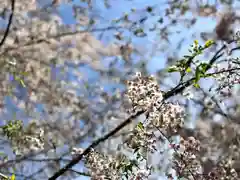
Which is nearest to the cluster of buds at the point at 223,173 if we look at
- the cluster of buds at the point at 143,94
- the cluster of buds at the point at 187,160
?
the cluster of buds at the point at 187,160

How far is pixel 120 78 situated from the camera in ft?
18.2

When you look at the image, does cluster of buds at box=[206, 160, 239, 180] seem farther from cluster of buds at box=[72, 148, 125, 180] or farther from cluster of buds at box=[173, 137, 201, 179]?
cluster of buds at box=[72, 148, 125, 180]

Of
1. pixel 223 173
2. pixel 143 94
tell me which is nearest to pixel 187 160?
pixel 223 173

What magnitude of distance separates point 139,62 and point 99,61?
108 cm

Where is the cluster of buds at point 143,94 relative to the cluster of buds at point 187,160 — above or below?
above

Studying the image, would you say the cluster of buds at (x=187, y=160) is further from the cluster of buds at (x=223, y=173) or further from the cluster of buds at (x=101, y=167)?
the cluster of buds at (x=101, y=167)

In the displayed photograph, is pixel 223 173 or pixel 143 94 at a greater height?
pixel 143 94

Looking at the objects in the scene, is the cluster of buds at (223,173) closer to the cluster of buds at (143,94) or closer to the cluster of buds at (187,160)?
the cluster of buds at (187,160)

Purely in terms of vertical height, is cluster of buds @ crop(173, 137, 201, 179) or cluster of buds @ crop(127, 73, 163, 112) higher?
cluster of buds @ crop(127, 73, 163, 112)

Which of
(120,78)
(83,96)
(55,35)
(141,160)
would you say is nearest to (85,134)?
(83,96)

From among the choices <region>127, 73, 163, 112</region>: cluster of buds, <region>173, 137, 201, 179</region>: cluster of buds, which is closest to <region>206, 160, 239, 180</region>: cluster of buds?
<region>173, 137, 201, 179</region>: cluster of buds

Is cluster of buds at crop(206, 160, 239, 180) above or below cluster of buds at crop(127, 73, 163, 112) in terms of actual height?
below

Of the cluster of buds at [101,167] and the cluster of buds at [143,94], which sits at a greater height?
the cluster of buds at [143,94]

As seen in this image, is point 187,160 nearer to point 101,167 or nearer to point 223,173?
point 223,173
